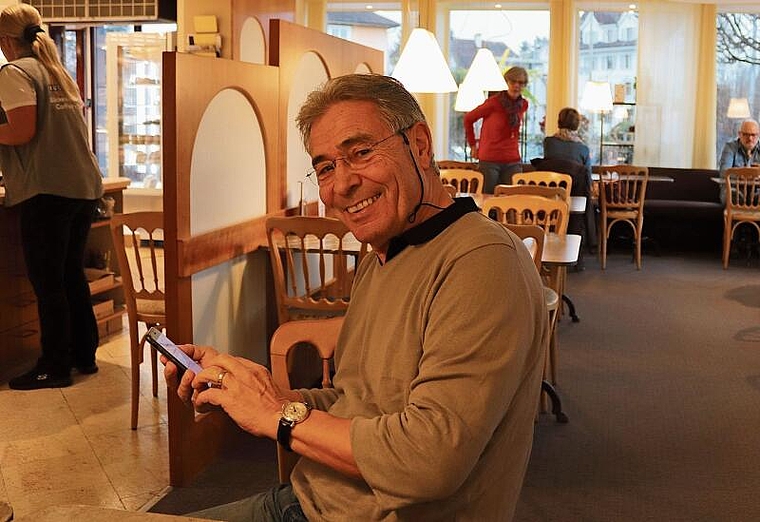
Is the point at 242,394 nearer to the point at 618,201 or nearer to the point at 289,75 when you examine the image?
the point at 289,75

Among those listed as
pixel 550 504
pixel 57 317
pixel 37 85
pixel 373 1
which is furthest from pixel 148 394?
pixel 373 1

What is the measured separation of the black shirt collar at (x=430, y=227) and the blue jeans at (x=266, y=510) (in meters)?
0.43

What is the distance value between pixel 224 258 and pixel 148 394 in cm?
101

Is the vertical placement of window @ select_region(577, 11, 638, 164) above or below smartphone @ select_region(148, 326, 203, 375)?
above

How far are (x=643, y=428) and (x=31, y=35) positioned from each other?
3035 mm

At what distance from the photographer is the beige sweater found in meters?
1.27

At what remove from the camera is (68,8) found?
816 cm

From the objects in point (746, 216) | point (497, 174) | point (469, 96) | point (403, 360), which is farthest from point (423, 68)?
point (403, 360)

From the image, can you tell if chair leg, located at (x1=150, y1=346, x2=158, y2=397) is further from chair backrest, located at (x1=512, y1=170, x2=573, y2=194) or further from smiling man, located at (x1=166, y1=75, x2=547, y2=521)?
chair backrest, located at (x1=512, y1=170, x2=573, y2=194)

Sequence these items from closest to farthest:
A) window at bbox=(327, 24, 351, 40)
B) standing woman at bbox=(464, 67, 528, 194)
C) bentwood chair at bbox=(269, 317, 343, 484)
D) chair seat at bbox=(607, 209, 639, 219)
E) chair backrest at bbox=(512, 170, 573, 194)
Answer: bentwood chair at bbox=(269, 317, 343, 484)
chair backrest at bbox=(512, 170, 573, 194)
standing woman at bbox=(464, 67, 528, 194)
chair seat at bbox=(607, 209, 639, 219)
window at bbox=(327, 24, 351, 40)

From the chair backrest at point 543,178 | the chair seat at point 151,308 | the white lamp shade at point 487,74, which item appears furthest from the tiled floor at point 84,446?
the white lamp shade at point 487,74

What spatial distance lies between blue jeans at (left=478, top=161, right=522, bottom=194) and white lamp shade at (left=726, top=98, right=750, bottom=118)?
9.64 feet

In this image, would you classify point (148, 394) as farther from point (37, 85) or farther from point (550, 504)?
point (550, 504)

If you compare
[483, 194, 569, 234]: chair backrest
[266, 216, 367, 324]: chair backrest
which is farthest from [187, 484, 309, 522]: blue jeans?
[483, 194, 569, 234]: chair backrest
